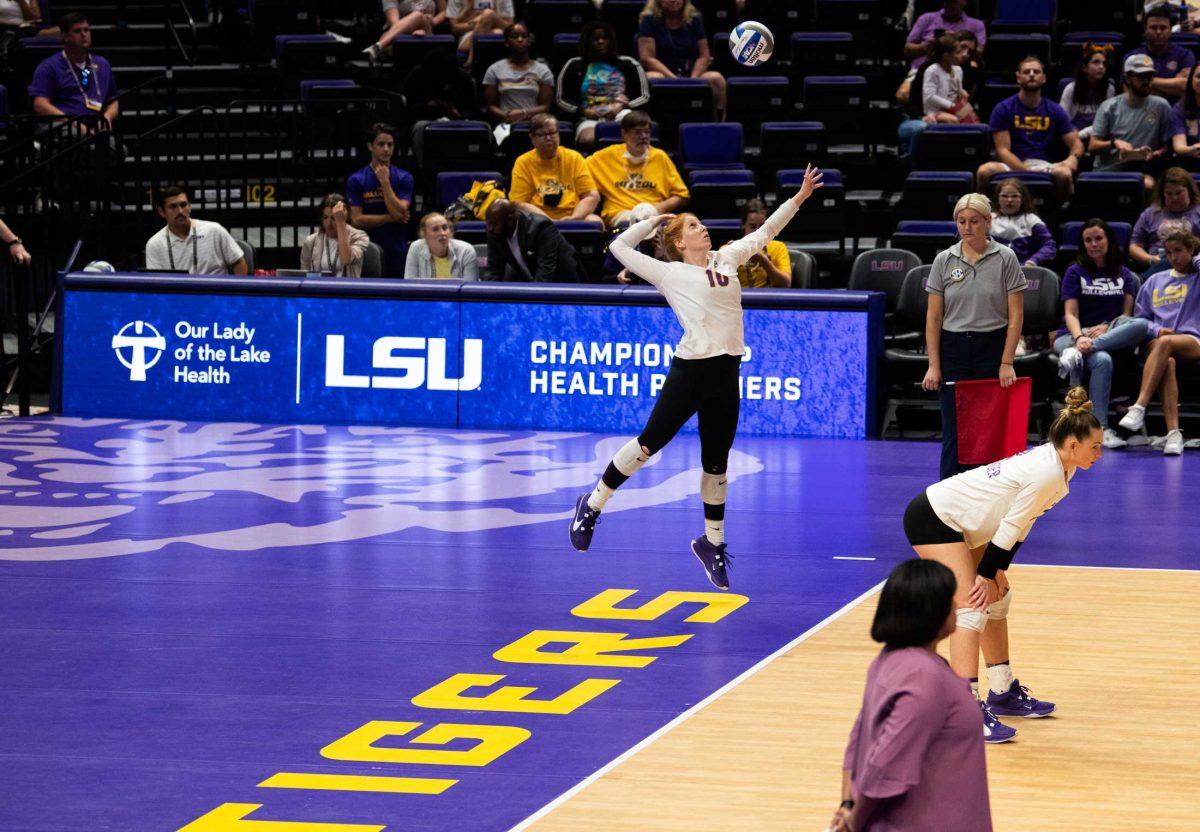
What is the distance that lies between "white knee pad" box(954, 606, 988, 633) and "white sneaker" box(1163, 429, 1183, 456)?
6736 mm

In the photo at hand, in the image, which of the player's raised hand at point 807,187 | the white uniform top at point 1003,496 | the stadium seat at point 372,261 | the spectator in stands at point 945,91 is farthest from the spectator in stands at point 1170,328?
the white uniform top at point 1003,496

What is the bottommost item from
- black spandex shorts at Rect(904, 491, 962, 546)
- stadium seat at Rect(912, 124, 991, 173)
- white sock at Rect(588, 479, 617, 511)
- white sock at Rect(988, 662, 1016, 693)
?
white sock at Rect(988, 662, 1016, 693)

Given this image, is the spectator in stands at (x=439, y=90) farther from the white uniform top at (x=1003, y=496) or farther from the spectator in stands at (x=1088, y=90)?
the white uniform top at (x=1003, y=496)

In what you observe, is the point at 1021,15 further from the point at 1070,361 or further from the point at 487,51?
the point at 1070,361

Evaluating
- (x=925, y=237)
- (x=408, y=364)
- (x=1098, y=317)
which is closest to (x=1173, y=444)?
(x=1098, y=317)

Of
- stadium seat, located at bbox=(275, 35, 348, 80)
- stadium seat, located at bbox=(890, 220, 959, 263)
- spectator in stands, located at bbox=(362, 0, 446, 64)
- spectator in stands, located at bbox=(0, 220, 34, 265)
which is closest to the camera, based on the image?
stadium seat, located at bbox=(890, 220, 959, 263)

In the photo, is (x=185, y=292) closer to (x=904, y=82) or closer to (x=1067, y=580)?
(x=904, y=82)

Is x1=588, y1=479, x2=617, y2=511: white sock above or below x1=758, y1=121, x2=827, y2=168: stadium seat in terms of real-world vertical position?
below

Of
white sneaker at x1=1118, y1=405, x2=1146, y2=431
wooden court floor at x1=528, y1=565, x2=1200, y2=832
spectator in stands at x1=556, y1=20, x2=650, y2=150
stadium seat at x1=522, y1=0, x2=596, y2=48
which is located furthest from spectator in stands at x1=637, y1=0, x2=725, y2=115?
wooden court floor at x1=528, y1=565, x2=1200, y2=832

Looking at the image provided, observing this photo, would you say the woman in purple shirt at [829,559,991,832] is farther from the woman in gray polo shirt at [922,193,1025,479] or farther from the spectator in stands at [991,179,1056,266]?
the spectator in stands at [991,179,1056,266]

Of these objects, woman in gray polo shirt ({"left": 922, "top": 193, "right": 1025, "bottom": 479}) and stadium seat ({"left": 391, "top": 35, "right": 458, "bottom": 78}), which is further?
stadium seat ({"left": 391, "top": 35, "right": 458, "bottom": 78})

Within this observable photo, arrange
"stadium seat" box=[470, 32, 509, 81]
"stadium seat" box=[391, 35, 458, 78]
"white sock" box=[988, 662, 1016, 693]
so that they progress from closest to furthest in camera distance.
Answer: "white sock" box=[988, 662, 1016, 693], "stadium seat" box=[470, 32, 509, 81], "stadium seat" box=[391, 35, 458, 78]

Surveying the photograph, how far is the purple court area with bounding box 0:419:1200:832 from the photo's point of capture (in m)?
6.11

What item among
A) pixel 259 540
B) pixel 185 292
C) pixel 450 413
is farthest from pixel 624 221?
pixel 259 540
